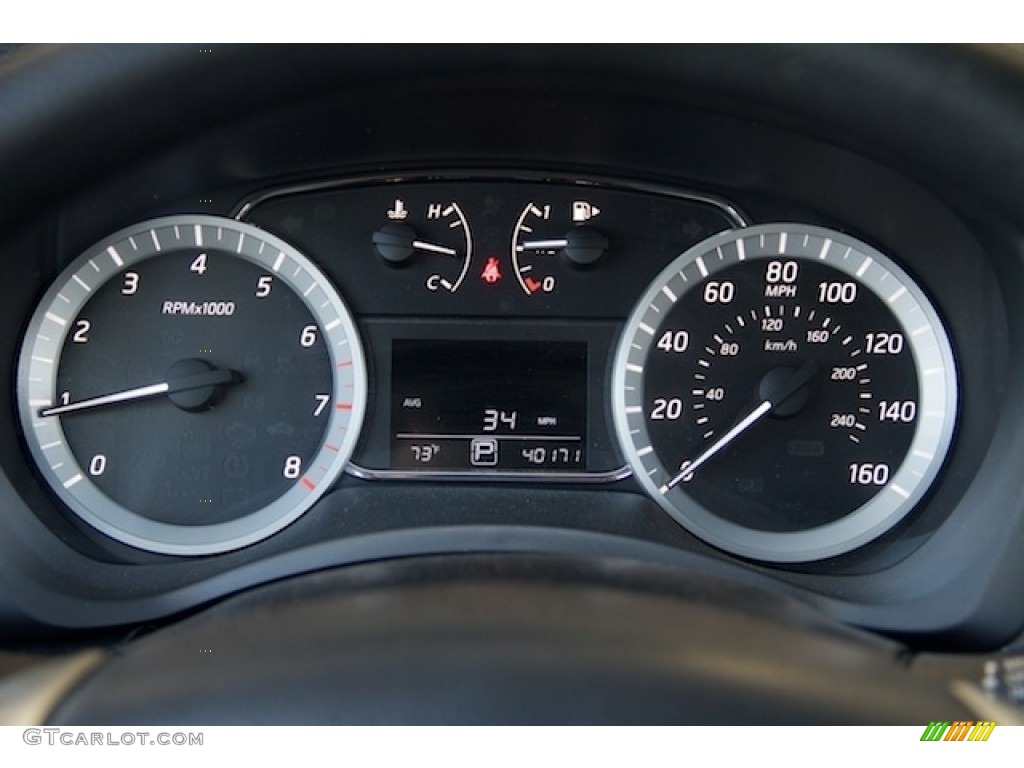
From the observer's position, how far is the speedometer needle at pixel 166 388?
2.57m

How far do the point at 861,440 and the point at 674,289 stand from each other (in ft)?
1.84

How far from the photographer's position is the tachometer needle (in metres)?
2.57

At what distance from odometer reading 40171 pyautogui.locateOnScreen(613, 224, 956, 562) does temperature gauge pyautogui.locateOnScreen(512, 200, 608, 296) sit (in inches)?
8.9

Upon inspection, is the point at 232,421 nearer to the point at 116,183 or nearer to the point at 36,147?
the point at 116,183

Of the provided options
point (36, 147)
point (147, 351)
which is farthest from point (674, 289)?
point (36, 147)

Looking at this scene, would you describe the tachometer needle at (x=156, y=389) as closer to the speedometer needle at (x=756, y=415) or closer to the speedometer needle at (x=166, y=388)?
the speedometer needle at (x=166, y=388)
